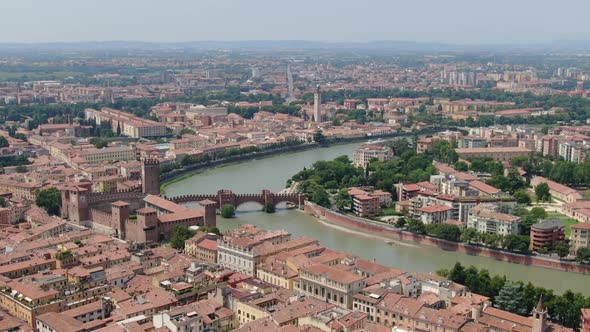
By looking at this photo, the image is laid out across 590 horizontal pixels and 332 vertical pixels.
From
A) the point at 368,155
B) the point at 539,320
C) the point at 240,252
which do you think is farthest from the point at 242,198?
the point at 539,320

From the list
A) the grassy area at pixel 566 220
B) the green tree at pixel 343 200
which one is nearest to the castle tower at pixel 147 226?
the green tree at pixel 343 200

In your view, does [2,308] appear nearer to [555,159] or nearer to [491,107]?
[555,159]

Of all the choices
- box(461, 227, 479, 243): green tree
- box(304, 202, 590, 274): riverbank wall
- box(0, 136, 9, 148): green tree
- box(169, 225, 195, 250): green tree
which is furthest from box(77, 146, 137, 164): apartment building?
box(461, 227, 479, 243): green tree

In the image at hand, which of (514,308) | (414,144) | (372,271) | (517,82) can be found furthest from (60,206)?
(517,82)

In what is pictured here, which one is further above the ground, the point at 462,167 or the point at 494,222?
the point at 494,222

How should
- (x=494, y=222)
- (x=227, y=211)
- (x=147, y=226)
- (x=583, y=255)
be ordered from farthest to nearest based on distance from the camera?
1. (x=227, y=211)
2. (x=494, y=222)
3. (x=147, y=226)
4. (x=583, y=255)

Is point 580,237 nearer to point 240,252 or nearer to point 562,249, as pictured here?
point 562,249
